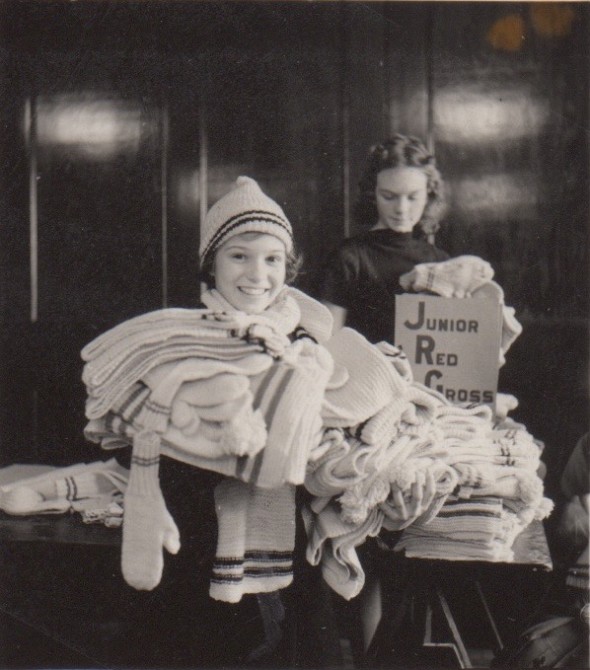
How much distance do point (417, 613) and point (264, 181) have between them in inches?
33.6

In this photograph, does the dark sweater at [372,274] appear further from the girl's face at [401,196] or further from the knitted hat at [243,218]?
the knitted hat at [243,218]

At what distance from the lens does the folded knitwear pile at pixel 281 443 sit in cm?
128

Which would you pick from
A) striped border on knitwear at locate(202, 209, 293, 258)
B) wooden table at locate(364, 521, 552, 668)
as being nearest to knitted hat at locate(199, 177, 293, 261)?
striped border on knitwear at locate(202, 209, 293, 258)

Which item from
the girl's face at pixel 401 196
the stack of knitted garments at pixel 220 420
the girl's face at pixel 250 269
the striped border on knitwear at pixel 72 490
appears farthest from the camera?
the girl's face at pixel 401 196

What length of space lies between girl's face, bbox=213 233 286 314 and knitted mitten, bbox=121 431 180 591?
24cm

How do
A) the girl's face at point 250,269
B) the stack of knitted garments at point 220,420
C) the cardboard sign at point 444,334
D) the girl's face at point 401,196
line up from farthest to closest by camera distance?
the girl's face at point 401,196 → the cardboard sign at point 444,334 → the girl's face at point 250,269 → the stack of knitted garments at point 220,420

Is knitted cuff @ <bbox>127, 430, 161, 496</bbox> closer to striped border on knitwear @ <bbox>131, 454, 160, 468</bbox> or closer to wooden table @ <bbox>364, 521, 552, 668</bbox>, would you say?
striped border on knitwear @ <bbox>131, 454, 160, 468</bbox>

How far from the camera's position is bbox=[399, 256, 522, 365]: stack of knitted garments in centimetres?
175

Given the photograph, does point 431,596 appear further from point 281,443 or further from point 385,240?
point 385,240

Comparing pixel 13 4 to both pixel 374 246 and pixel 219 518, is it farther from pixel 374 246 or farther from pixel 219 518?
pixel 219 518

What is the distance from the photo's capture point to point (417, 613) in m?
1.45

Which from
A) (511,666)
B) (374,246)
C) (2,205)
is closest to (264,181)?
Result: (374,246)

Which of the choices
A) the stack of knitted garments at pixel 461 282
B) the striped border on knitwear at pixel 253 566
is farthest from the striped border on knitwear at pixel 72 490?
the stack of knitted garments at pixel 461 282

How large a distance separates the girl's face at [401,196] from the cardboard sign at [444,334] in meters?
0.17
